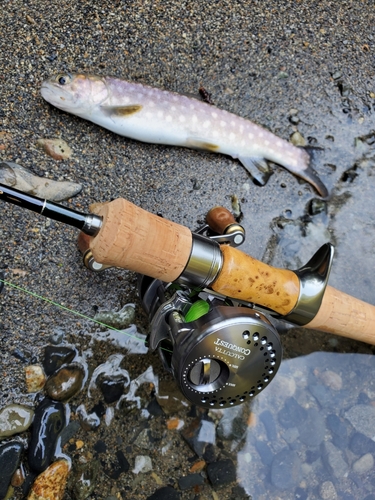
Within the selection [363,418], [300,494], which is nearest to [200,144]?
[363,418]

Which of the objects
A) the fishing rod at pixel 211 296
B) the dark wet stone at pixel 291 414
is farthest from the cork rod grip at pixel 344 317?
the dark wet stone at pixel 291 414

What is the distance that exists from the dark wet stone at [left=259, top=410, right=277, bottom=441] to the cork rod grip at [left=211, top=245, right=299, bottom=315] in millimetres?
893

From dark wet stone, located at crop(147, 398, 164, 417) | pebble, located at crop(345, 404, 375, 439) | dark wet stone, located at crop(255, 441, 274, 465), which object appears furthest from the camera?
pebble, located at crop(345, 404, 375, 439)

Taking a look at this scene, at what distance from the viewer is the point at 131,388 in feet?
7.95

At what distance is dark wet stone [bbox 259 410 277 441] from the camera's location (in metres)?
2.58

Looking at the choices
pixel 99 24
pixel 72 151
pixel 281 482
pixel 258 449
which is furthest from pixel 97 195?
pixel 281 482

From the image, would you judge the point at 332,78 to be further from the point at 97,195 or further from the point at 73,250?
the point at 73,250

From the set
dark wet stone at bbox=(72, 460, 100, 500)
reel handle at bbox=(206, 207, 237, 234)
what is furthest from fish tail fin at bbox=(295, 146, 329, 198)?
dark wet stone at bbox=(72, 460, 100, 500)

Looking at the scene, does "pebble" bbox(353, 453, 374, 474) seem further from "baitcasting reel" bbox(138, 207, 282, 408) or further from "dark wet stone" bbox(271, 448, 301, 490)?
"baitcasting reel" bbox(138, 207, 282, 408)

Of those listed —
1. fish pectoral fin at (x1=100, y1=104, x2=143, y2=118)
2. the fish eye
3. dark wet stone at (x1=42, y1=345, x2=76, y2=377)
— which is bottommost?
dark wet stone at (x1=42, y1=345, x2=76, y2=377)

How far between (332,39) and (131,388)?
2449 millimetres

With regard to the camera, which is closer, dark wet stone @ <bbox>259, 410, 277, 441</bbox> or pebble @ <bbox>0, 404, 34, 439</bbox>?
pebble @ <bbox>0, 404, 34, 439</bbox>

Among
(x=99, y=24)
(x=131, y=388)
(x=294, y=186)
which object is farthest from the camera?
(x=294, y=186)

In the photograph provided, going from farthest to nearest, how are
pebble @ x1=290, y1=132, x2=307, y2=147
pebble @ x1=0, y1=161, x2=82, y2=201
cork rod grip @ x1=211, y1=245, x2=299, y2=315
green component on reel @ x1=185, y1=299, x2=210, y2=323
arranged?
pebble @ x1=290, y1=132, x2=307, y2=147, pebble @ x1=0, y1=161, x2=82, y2=201, green component on reel @ x1=185, y1=299, x2=210, y2=323, cork rod grip @ x1=211, y1=245, x2=299, y2=315
